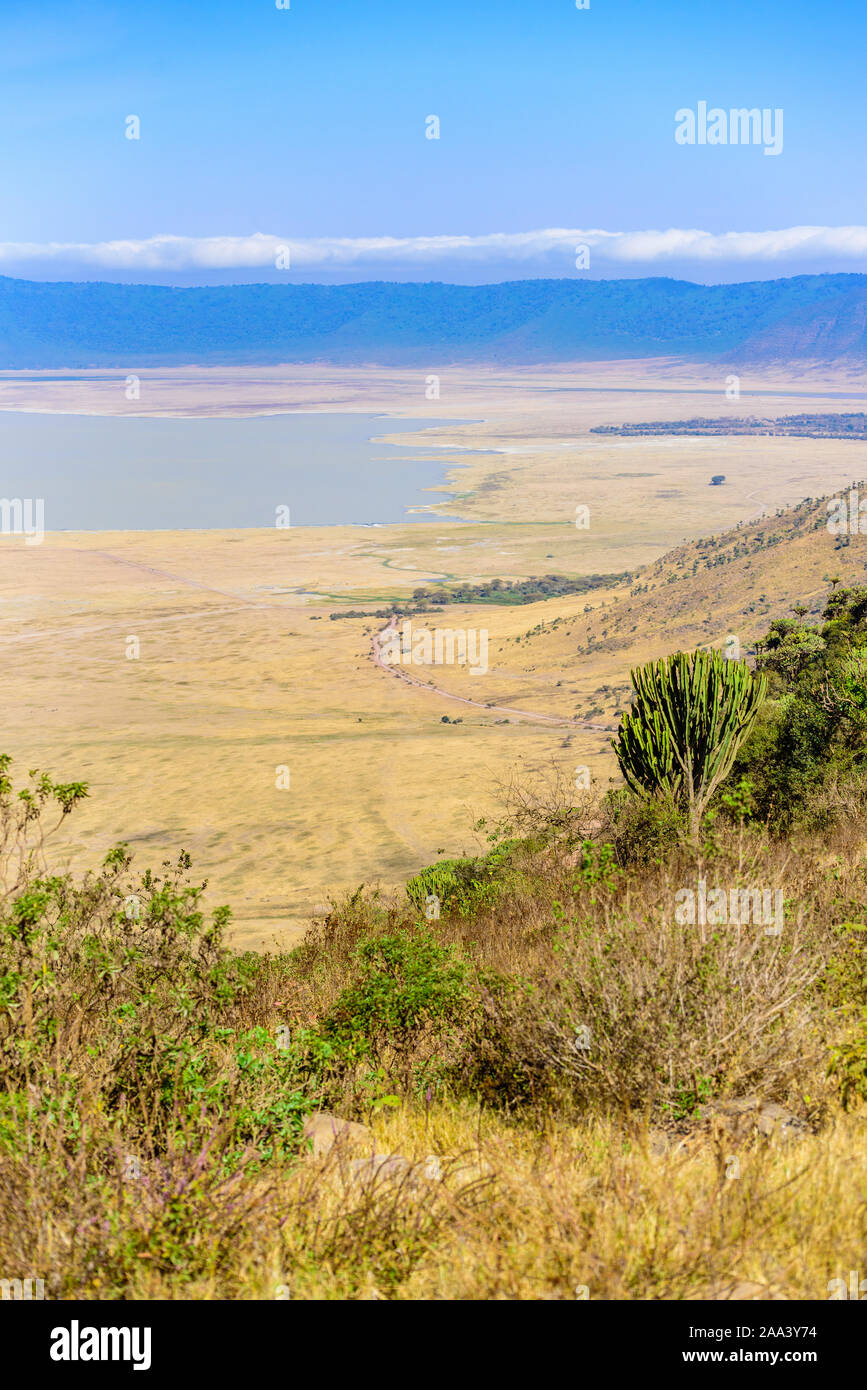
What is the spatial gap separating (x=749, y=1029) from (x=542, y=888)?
766 centimetres

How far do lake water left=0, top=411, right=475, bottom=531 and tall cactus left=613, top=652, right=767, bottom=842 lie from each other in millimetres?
86923

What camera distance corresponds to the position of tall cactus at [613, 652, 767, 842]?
14086mm

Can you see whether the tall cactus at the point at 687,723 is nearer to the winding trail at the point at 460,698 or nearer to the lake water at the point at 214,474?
the winding trail at the point at 460,698

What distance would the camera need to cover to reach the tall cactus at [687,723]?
14.1 m

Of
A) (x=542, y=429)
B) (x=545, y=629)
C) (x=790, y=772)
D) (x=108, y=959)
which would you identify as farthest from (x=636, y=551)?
(x=542, y=429)

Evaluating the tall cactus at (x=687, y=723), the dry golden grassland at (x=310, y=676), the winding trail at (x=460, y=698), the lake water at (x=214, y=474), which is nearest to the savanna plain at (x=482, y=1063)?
the tall cactus at (x=687, y=723)

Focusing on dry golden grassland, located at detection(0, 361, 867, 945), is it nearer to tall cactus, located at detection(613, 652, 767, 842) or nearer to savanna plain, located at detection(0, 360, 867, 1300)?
savanna plain, located at detection(0, 360, 867, 1300)

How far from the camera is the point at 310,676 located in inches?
1976

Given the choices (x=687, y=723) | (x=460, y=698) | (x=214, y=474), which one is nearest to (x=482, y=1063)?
(x=687, y=723)

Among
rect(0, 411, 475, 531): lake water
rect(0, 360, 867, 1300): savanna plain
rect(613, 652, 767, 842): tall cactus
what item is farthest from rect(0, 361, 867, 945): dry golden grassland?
rect(0, 411, 475, 531): lake water

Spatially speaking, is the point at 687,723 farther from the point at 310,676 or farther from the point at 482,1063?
the point at 310,676

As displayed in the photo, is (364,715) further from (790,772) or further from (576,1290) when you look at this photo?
(576,1290)

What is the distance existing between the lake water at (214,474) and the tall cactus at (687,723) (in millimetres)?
86923

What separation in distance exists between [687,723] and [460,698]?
31.9 meters
